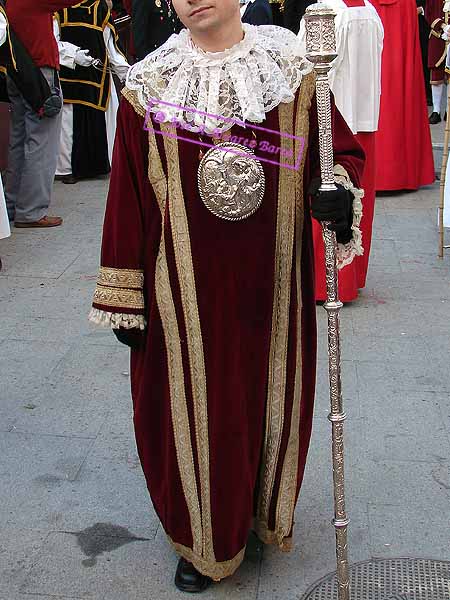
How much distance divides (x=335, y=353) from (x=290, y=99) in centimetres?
72

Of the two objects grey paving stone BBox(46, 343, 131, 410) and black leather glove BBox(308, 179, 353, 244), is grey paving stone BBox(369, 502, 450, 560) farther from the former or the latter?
grey paving stone BBox(46, 343, 131, 410)

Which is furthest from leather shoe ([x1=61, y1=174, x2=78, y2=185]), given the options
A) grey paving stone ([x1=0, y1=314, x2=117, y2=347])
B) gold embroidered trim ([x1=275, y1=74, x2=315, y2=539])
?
gold embroidered trim ([x1=275, y1=74, x2=315, y2=539])

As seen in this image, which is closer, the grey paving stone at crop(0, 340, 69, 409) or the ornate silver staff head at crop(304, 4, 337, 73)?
the ornate silver staff head at crop(304, 4, 337, 73)

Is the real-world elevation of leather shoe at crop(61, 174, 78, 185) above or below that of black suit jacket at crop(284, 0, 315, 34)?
below

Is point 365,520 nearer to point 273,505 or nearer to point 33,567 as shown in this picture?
point 273,505

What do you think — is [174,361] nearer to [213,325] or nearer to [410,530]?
[213,325]

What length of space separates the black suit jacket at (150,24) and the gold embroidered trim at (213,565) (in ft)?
18.1

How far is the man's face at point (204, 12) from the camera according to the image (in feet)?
8.33

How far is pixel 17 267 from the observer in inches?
254

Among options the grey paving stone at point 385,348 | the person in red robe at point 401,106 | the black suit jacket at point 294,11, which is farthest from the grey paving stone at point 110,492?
the black suit jacket at point 294,11

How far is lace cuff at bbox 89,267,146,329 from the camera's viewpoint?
279 cm

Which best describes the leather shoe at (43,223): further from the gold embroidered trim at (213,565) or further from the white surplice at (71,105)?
the gold embroidered trim at (213,565)

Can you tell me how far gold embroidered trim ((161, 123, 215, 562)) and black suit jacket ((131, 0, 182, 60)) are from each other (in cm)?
530

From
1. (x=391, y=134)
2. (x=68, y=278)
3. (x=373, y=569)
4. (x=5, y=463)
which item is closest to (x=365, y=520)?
(x=373, y=569)
